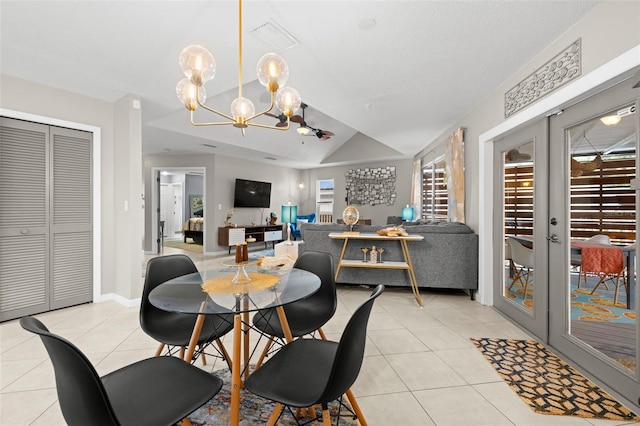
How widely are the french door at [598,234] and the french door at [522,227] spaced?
0.34 ft

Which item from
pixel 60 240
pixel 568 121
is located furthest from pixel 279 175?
pixel 568 121

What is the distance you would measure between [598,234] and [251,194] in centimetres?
702

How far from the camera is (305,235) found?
418cm

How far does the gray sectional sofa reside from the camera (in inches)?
140

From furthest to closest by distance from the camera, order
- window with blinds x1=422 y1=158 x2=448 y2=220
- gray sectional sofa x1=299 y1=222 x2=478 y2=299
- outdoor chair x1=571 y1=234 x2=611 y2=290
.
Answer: window with blinds x1=422 y1=158 x2=448 y2=220 → gray sectional sofa x1=299 y1=222 x2=478 y2=299 → outdoor chair x1=571 y1=234 x2=611 y2=290

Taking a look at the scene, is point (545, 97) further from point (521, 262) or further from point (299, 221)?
point (299, 221)

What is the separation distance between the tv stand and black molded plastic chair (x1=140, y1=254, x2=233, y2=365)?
3.99 meters

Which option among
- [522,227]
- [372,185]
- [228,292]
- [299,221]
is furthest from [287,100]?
[299,221]

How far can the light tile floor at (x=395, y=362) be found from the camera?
5.14ft

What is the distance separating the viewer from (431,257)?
12.0 ft

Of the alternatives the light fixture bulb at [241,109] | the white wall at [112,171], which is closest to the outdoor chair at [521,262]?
the light fixture bulb at [241,109]

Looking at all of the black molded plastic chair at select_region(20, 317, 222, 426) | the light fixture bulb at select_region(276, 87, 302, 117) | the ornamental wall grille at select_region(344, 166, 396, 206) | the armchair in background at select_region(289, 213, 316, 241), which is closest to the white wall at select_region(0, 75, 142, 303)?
the light fixture bulb at select_region(276, 87, 302, 117)

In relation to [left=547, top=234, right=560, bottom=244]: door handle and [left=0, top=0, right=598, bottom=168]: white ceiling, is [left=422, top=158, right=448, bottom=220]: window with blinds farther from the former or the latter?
[left=547, top=234, right=560, bottom=244]: door handle

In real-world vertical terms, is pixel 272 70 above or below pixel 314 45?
below
